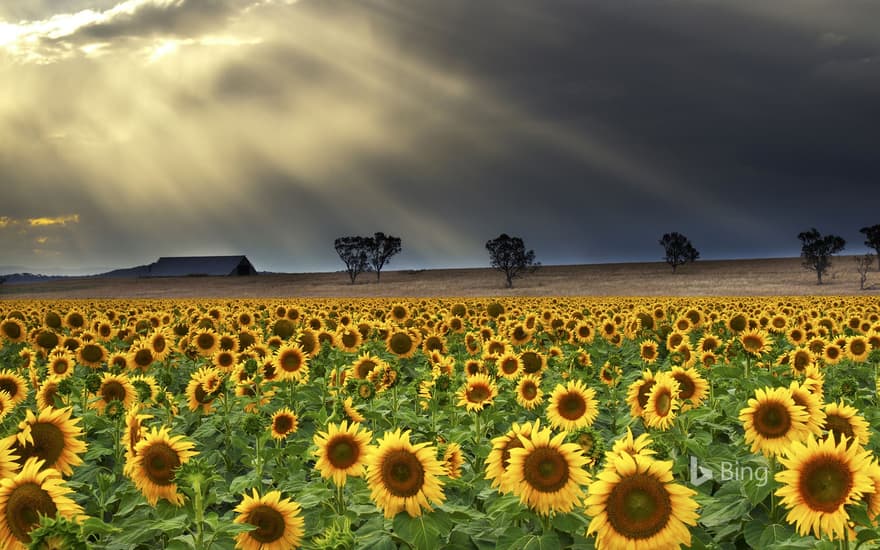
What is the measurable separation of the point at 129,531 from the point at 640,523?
3816 mm

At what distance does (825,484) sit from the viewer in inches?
143

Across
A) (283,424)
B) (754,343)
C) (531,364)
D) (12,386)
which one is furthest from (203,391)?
(754,343)

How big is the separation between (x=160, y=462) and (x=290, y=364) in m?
5.46

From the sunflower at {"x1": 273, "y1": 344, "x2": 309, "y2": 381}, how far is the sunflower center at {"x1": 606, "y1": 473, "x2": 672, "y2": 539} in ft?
23.4

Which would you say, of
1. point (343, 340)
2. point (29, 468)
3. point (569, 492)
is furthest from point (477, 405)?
point (343, 340)

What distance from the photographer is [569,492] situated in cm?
383

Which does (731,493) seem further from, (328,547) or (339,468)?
(328,547)

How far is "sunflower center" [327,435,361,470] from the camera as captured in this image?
476 centimetres

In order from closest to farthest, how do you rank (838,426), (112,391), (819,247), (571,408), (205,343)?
1. (838,426)
2. (571,408)
3. (112,391)
4. (205,343)
5. (819,247)

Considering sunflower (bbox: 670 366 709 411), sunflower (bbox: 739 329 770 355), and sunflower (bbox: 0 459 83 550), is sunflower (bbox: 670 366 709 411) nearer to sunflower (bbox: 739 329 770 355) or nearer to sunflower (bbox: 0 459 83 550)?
sunflower (bbox: 739 329 770 355)

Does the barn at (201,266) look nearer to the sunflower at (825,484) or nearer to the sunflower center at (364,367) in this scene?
the sunflower center at (364,367)

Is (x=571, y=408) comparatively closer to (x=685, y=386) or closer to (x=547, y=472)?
(x=685, y=386)

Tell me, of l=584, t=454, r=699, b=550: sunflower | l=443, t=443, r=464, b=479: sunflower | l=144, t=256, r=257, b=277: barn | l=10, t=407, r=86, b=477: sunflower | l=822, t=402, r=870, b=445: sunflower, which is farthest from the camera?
l=144, t=256, r=257, b=277: barn

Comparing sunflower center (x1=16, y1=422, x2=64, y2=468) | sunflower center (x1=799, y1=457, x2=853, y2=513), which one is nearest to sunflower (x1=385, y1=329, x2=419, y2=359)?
sunflower center (x1=16, y1=422, x2=64, y2=468)
